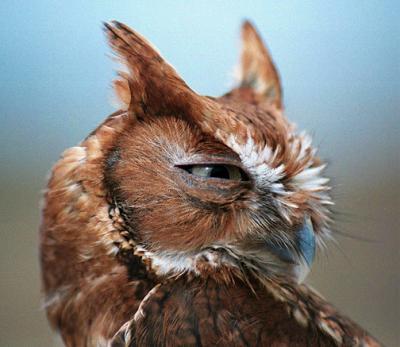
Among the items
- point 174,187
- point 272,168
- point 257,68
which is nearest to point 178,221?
point 174,187

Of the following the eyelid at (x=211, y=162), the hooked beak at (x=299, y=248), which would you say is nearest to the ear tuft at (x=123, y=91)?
the eyelid at (x=211, y=162)

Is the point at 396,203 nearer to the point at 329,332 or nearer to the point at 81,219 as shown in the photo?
the point at 329,332

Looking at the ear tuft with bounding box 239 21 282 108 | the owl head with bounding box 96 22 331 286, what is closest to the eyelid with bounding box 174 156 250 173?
the owl head with bounding box 96 22 331 286

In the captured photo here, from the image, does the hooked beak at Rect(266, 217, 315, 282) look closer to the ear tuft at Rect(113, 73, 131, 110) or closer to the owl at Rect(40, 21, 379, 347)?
the owl at Rect(40, 21, 379, 347)

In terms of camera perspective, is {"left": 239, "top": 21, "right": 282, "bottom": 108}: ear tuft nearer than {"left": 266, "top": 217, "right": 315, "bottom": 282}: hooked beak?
No

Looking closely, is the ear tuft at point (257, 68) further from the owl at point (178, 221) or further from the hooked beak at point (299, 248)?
the hooked beak at point (299, 248)

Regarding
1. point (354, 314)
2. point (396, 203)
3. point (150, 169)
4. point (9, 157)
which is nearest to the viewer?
point (150, 169)

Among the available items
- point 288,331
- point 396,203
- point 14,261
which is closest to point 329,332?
point 288,331
